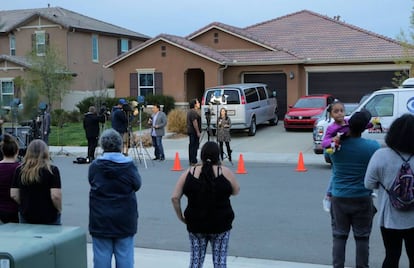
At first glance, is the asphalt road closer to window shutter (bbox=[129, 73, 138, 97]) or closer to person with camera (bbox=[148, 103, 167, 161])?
person with camera (bbox=[148, 103, 167, 161])

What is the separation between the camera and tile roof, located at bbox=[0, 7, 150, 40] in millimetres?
35312

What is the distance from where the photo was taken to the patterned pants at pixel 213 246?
526 cm

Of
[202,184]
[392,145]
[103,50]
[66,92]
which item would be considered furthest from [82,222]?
[103,50]

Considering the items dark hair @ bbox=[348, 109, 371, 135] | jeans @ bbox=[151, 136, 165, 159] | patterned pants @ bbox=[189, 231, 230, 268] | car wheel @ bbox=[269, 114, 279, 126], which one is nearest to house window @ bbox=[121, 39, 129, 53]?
car wheel @ bbox=[269, 114, 279, 126]

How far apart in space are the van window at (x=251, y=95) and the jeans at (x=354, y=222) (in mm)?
17813

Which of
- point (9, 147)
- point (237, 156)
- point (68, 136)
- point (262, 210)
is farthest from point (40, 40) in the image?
point (9, 147)

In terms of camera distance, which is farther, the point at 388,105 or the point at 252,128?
the point at 252,128

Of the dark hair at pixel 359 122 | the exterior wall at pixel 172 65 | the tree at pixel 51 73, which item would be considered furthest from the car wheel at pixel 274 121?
the dark hair at pixel 359 122

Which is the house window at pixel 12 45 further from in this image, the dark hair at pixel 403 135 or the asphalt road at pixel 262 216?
the dark hair at pixel 403 135

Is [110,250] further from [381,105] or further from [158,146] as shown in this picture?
[158,146]

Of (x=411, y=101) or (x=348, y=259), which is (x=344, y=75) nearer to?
(x=411, y=101)

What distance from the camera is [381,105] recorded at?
14.8 m

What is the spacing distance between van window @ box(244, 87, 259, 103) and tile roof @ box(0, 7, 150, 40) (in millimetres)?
15062

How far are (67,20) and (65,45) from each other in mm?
2121
